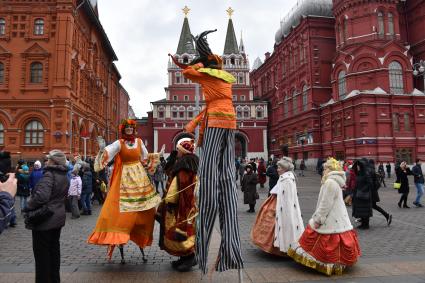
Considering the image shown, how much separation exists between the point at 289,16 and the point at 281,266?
48.0m

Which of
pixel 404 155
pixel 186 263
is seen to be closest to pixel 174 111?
pixel 404 155

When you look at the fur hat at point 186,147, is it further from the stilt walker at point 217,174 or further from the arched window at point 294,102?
the arched window at point 294,102

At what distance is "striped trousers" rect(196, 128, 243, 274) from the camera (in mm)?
4262

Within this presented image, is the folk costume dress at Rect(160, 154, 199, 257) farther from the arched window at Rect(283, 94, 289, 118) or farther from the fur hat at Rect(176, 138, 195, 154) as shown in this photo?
the arched window at Rect(283, 94, 289, 118)

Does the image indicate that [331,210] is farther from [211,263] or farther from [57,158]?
[57,158]

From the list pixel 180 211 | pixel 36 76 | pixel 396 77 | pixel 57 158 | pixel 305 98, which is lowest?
pixel 180 211

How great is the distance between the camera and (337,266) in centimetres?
492

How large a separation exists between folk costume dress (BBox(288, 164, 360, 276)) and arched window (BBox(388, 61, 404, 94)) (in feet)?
105

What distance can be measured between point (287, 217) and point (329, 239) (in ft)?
2.35

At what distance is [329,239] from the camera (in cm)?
502

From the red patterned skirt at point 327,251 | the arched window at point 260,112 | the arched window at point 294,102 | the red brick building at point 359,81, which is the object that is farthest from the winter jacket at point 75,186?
the arched window at point 260,112

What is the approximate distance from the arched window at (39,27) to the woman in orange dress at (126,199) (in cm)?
2488

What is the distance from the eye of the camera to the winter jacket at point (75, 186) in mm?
10891

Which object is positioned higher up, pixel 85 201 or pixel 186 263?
pixel 85 201
